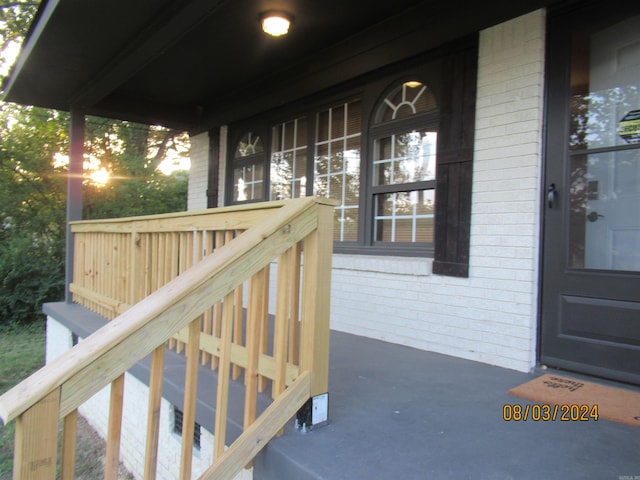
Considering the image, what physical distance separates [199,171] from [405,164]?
11.7 ft

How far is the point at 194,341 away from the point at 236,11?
2.94 metres

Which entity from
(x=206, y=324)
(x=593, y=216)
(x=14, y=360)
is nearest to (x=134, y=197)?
(x=14, y=360)

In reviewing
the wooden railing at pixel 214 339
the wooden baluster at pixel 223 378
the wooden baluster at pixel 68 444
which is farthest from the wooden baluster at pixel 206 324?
the wooden baluster at pixel 68 444

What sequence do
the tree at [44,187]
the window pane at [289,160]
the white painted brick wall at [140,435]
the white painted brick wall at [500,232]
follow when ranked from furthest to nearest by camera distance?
1. the tree at [44,187]
2. the window pane at [289,160]
3. the white painted brick wall at [500,232]
4. the white painted brick wall at [140,435]

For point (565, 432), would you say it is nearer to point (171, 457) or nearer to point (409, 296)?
point (409, 296)

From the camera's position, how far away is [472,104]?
3146 millimetres

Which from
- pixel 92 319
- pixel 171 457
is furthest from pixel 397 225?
pixel 92 319

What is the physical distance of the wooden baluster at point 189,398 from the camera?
4.98 ft

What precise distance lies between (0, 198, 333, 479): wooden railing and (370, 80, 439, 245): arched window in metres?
1.78

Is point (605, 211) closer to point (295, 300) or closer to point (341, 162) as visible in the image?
point (295, 300)

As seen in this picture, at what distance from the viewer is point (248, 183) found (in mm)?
5582

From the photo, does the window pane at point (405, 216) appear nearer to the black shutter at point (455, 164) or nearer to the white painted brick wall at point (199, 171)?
the black shutter at point (455, 164)

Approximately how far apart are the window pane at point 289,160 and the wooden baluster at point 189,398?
3338mm

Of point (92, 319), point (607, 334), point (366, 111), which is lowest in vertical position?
point (92, 319)
